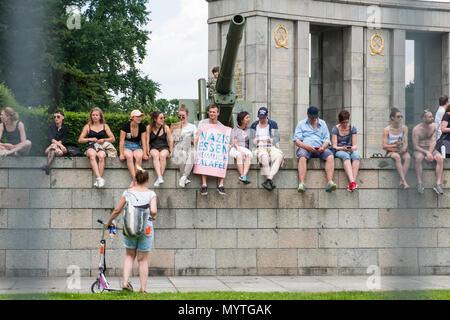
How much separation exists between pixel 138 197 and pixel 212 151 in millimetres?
3698

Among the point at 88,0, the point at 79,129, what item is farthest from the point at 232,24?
the point at 88,0

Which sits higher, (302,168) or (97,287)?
(302,168)

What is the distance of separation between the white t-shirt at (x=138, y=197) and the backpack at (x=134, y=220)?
7 cm

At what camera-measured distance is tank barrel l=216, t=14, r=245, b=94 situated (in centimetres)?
1280

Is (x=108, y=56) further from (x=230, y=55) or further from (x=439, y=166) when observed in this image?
(x=439, y=166)

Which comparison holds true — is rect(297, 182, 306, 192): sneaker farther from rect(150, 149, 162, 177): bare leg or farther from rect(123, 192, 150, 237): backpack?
rect(123, 192, 150, 237): backpack

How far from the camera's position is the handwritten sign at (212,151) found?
12.3 meters

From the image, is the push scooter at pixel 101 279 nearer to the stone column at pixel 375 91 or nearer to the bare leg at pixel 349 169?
the bare leg at pixel 349 169

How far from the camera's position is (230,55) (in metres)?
14.0

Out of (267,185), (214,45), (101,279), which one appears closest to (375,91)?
(214,45)

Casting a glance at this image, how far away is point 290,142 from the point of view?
1064 inches

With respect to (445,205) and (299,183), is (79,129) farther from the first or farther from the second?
(445,205)

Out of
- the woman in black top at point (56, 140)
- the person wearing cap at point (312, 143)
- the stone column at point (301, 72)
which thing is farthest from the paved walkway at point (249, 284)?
the stone column at point (301, 72)

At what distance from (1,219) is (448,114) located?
864cm
